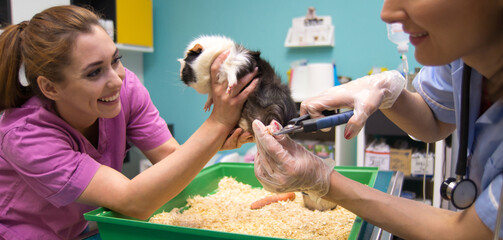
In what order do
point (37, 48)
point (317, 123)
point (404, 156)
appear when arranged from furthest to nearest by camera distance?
point (404, 156) → point (37, 48) → point (317, 123)

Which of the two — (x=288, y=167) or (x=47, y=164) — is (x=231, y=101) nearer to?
(x=288, y=167)

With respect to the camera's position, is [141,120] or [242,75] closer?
[242,75]

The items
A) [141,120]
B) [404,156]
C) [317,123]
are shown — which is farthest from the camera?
[404,156]

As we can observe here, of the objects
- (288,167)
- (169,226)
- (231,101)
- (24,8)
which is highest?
(24,8)

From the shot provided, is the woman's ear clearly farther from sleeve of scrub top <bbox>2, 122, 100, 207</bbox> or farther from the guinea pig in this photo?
the guinea pig

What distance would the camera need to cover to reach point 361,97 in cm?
94

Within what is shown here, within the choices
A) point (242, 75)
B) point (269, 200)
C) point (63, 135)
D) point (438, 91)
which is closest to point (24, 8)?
point (63, 135)

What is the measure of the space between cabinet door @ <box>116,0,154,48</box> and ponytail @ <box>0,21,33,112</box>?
7.59 ft

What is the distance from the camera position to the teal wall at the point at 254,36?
10.4 feet

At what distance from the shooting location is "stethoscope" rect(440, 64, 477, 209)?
790 millimetres

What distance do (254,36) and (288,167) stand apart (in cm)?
290

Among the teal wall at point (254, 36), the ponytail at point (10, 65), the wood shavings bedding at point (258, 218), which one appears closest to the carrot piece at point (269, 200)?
the wood shavings bedding at point (258, 218)

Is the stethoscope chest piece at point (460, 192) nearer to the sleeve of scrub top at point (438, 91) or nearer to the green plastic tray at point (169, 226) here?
the green plastic tray at point (169, 226)

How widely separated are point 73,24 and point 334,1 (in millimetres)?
2708
